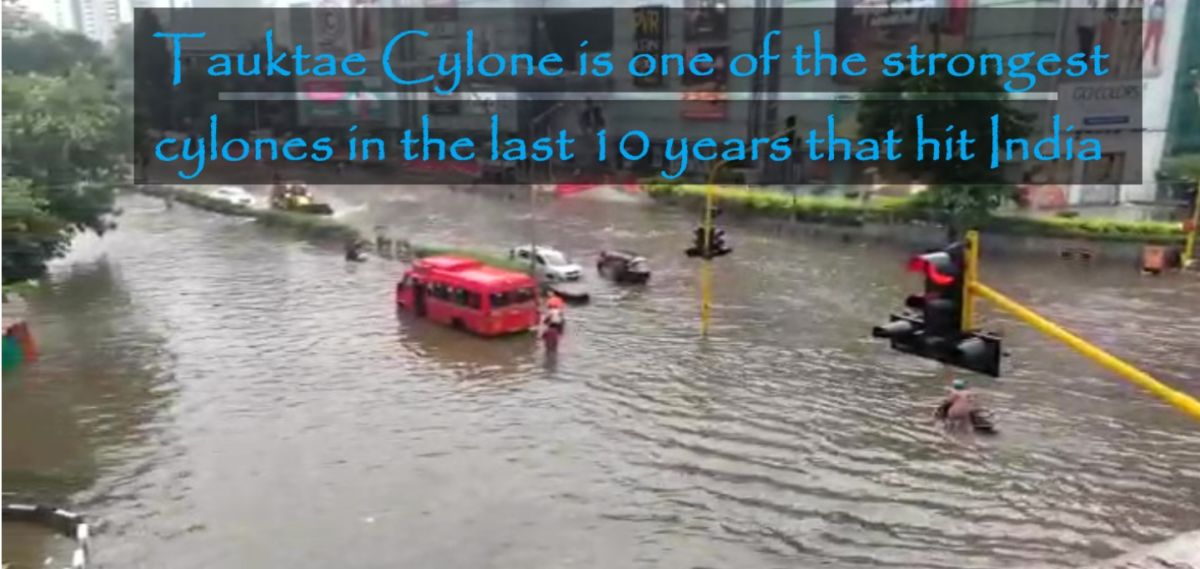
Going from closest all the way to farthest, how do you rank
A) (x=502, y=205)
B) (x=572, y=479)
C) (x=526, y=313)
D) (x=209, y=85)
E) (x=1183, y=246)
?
(x=572, y=479) < (x=526, y=313) < (x=1183, y=246) < (x=502, y=205) < (x=209, y=85)

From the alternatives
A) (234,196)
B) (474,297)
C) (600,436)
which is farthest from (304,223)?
(600,436)

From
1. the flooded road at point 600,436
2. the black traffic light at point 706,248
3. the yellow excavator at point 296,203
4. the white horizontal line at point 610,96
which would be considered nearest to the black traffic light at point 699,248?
the black traffic light at point 706,248

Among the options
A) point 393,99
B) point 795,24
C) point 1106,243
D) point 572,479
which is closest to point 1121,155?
point 1106,243

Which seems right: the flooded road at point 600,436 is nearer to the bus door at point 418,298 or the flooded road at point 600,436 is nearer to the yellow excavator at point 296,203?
the bus door at point 418,298

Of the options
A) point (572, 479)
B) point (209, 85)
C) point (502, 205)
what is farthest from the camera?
point (209, 85)

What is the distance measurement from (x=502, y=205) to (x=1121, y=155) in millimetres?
28300

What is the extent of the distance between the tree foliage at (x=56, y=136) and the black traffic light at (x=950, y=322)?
16.0m

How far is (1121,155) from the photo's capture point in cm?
4178

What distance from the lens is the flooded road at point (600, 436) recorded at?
13.4m

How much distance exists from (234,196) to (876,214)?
31.4 metres

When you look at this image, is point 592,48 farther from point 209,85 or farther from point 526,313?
point 526,313

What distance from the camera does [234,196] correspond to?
51406 mm

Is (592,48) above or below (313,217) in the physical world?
above

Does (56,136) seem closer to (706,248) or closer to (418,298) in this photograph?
(418,298)
